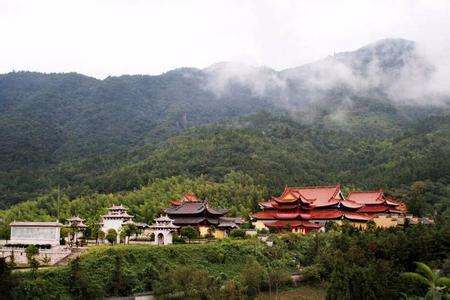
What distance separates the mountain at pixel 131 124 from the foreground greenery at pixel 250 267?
37.2 meters

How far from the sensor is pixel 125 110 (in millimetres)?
170375

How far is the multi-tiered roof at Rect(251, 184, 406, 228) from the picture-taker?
57969mm

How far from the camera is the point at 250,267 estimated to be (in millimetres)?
43000

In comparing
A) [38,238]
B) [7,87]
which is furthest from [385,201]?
[7,87]

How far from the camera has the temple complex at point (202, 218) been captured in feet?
185

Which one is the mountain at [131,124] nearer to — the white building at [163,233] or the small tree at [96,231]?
the small tree at [96,231]

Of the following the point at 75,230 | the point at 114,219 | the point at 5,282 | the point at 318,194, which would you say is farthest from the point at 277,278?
the point at 318,194

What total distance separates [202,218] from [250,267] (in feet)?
47.6

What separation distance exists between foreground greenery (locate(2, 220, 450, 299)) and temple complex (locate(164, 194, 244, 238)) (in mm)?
7359

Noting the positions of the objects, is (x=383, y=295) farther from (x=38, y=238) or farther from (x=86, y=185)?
(x=86, y=185)

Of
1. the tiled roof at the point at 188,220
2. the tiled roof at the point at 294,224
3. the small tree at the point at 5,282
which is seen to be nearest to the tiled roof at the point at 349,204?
the tiled roof at the point at 294,224

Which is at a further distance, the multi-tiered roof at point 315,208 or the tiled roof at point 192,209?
the multi-tiered roof at point 315,208

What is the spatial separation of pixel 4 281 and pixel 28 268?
21.7ft

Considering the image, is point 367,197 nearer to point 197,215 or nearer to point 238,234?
point 238,234
